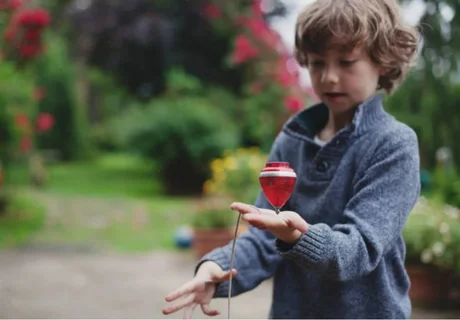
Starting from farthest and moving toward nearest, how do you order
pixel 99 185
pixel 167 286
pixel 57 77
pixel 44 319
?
pixel 57 77, pixel 99 185, pixel 167 286, pixel 44 319

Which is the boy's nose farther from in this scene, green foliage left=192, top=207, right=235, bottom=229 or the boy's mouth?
green foliage left=192, top=207, right=235, bottom=229

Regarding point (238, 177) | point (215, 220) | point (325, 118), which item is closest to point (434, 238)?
point (215, 220)

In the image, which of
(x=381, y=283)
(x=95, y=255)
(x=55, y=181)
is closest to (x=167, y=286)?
(x=95, y=255)

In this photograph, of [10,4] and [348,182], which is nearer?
[348,182]

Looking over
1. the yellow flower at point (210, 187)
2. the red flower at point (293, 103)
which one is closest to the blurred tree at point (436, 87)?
the red flower at point (293, 103)

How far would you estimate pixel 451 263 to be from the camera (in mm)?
4691

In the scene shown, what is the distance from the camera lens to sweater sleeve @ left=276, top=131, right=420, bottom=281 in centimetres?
134

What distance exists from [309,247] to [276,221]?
0.13 m

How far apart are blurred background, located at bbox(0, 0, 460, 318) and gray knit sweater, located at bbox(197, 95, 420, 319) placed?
1.12 m

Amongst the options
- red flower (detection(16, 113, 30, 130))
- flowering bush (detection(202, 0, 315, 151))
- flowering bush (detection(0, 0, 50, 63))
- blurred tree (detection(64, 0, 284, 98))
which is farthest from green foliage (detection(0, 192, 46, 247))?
blurred tree (detection(64, 0, 284, 98))

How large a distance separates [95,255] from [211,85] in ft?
29.6

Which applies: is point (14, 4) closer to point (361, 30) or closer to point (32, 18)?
point (32, 18)

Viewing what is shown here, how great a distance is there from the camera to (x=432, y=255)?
4.78 meters

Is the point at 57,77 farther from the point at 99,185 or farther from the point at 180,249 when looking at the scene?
the point at 180,249
